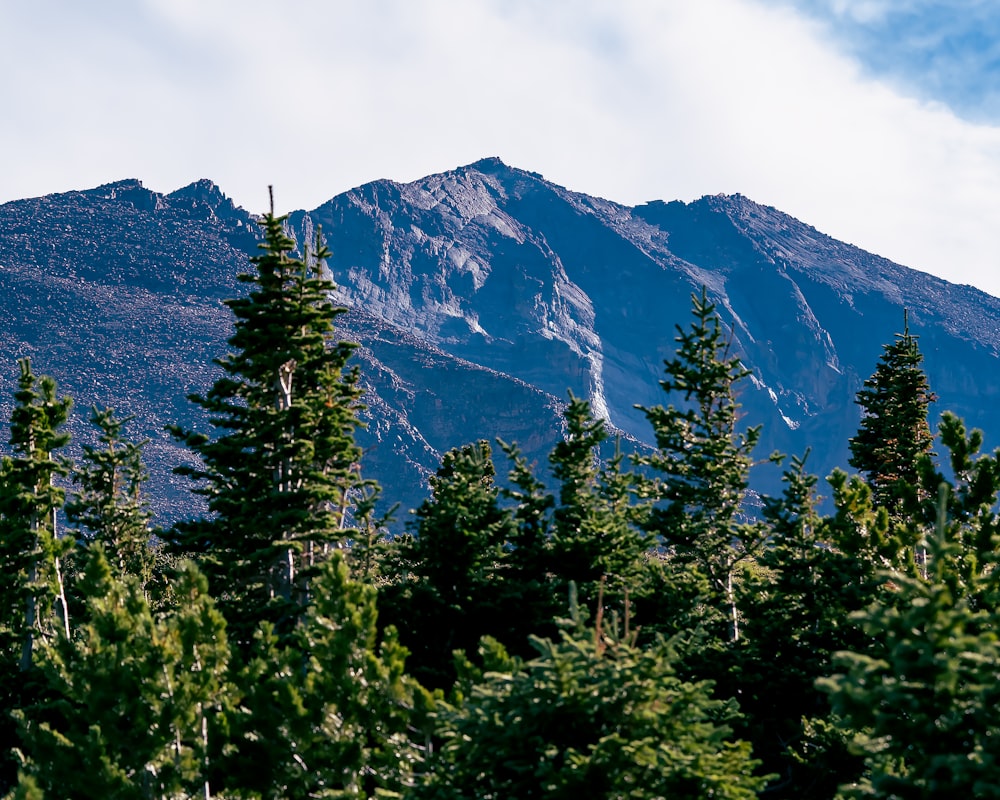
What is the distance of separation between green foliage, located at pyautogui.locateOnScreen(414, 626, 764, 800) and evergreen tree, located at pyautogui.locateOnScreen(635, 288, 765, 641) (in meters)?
13.4

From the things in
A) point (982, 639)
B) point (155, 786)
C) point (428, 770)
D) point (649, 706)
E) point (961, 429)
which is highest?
point (961, 429)

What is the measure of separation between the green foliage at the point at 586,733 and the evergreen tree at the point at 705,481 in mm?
13409

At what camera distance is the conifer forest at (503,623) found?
42.1ft

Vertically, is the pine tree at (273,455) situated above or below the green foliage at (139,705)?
above

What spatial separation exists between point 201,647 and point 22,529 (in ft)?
44.0

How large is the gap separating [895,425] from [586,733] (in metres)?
27.3

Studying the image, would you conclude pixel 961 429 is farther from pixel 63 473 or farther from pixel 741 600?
pixel 63 473

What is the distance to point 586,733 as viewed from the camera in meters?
13.2

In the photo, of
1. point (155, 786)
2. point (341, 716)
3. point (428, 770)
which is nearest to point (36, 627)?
point (155, 786)

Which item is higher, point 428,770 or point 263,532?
point 263,532

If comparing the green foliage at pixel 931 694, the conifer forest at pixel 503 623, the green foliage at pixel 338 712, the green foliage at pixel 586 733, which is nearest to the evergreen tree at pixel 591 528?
the conifer forest at pixel 503 623

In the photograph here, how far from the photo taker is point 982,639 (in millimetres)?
10828

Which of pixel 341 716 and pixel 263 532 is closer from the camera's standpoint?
pixel 341 716

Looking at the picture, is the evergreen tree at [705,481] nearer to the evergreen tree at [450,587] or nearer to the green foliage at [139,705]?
the evergreen tree at [450,587]
